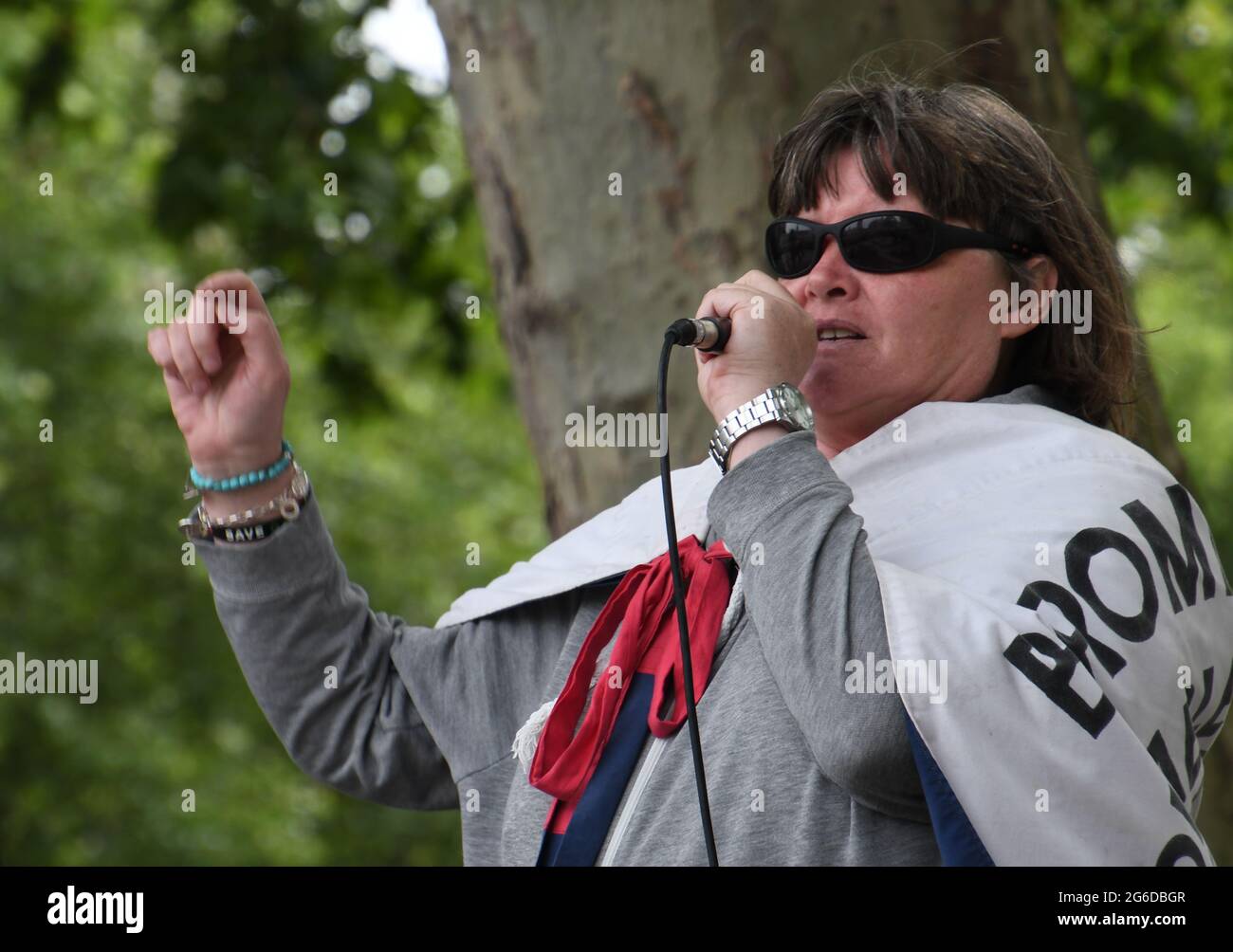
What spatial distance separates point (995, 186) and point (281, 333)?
4.78 meters

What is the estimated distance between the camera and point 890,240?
2.01m

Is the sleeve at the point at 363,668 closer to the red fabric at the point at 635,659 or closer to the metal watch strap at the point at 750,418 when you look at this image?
the red fabric at the point at 635,659

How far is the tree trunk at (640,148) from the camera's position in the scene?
2959mm

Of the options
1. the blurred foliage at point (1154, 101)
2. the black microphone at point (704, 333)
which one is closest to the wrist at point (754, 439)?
the black microphone at point (704, 333)

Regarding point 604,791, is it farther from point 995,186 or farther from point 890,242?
point 995,186

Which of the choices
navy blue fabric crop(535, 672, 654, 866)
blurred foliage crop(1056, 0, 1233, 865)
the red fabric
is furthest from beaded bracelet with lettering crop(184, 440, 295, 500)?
blurred foliage crop(1056, 0, 1233, 865)

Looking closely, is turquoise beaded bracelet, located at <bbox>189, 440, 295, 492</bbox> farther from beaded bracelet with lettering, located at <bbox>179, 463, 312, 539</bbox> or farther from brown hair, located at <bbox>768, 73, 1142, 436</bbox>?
brown hair, located at <bbox>768, 73, 1142, 436</bbox>

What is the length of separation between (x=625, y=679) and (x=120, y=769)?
385 inches

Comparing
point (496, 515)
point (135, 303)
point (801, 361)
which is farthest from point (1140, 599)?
point (496, 515)

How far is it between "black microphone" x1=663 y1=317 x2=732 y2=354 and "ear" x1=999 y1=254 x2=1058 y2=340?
449 mm

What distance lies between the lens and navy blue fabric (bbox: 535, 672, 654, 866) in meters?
1.88

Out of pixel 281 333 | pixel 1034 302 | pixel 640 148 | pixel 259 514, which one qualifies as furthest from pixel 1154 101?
pixel 259 514

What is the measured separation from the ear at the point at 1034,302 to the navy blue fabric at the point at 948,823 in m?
0.72

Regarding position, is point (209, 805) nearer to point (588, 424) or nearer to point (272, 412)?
point (588, 424)
